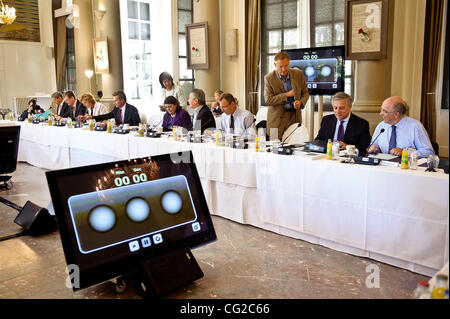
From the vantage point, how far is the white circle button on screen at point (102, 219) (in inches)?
94.7

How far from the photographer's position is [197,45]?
27.1 ft

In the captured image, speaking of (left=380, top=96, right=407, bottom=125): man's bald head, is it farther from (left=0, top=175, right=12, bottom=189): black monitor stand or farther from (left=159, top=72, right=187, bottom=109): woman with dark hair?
(left=159, top=72, right=187, bottom=109): woman with dark hair

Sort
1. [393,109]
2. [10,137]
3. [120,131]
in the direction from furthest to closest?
[120,131] → [10,137] → [393,109]

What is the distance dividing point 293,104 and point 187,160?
7.96 ft

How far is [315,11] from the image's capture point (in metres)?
7.34

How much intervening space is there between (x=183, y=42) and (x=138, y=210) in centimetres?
788

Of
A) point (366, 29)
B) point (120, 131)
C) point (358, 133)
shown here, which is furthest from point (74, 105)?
point (358, 133)

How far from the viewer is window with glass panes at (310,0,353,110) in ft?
23.1

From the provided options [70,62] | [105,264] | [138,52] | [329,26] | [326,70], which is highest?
[329,26]

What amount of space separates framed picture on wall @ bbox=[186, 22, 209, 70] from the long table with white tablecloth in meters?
4.04

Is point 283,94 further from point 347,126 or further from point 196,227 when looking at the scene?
point 196,227

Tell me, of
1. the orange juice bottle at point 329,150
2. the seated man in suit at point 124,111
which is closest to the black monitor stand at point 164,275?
the orange juice bottle at point 329,150

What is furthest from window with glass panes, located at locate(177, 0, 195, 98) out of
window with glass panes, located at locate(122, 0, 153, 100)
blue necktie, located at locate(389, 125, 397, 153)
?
blue necktie, located at locate(389, 125, 397, 153)

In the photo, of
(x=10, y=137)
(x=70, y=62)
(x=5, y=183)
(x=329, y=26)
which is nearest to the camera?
(x=10, y=137)
